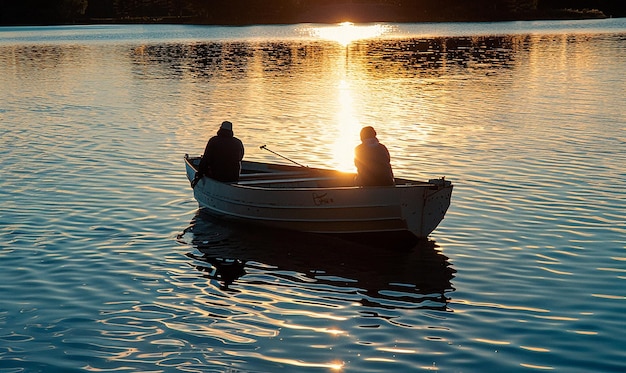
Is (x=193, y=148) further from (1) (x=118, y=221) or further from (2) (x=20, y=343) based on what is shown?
(2) (x=20, y=343)

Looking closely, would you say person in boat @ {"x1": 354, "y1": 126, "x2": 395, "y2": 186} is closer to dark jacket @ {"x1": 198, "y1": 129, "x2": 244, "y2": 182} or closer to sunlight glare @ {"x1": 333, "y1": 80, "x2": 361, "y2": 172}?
dark jacket @ {"x1": 198, "y1": 129, "x2": 244, "y2": 182}

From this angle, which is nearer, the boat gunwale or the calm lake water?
the calm lake water

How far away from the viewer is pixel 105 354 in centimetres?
1384

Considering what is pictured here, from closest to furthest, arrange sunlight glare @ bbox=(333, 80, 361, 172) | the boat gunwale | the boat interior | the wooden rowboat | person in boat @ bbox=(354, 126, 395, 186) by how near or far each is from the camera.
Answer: the wooden rowboat → person in boat @ bbox=(354, 126, 395, 186) → the boat gunwale → the boat interior → sunlight glare @ bbox=(333, 80, 361, 172)

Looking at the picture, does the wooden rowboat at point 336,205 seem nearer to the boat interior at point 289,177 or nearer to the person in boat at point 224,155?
the boat interior at point 289,177

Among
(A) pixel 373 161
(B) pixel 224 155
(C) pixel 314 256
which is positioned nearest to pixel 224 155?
(B) pixel 224 155

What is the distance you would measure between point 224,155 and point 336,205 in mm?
4290

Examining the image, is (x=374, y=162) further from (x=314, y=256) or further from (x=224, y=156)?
(x=224, y=156)

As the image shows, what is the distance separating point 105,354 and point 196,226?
9309 millimetres

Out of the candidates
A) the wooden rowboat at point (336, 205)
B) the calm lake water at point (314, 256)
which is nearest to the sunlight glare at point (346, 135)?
the calm lake water at point (314, 256)

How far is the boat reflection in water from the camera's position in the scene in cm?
1711

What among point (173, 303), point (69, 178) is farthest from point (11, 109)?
point (173, 303)

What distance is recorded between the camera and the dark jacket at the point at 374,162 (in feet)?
67.5

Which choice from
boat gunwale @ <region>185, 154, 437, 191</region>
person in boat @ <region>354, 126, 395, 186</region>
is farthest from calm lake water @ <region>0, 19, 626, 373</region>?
person in boat @ <region>354, 126, 395, 186</region>
